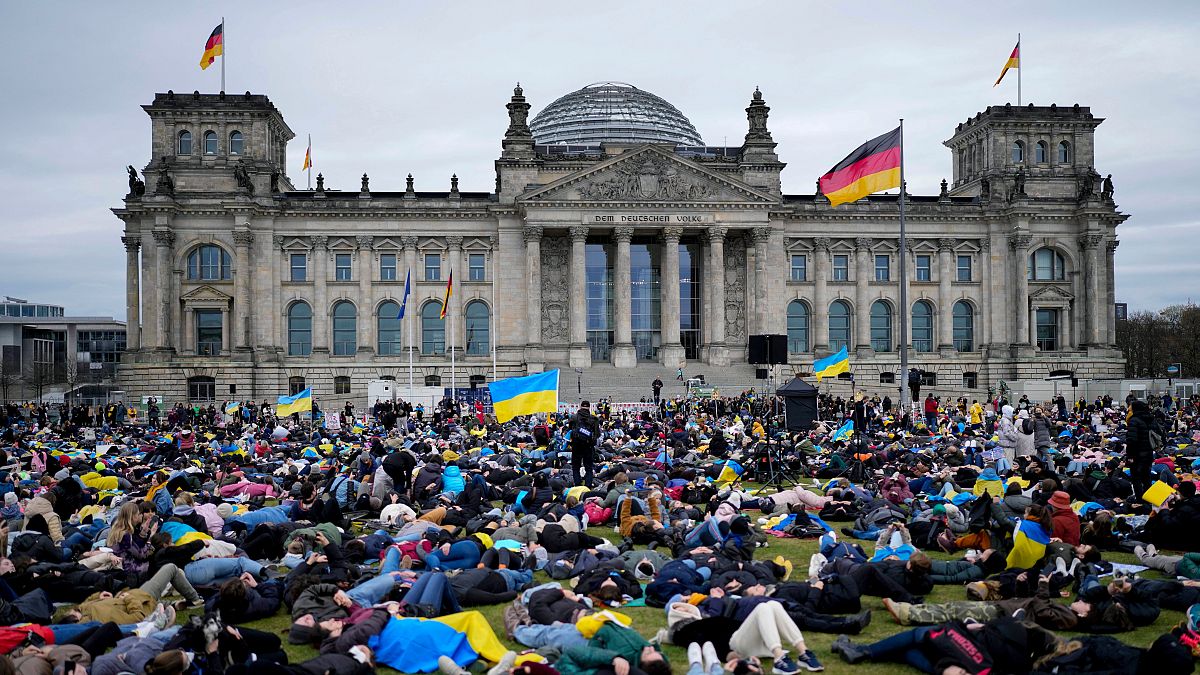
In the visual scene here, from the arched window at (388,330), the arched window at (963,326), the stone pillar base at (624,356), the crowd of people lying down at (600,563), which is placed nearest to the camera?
the crowd of people lying down at (600,563)

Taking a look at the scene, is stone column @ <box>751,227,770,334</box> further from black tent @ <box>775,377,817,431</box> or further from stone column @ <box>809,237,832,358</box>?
black tent @ <box>775,377,817,431</box>

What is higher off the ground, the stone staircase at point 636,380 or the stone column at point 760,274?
the stone column at point 760,274

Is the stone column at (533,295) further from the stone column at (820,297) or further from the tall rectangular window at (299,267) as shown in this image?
the stone column at (820,297)

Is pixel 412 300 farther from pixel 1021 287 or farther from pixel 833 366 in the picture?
pixel 1021 287

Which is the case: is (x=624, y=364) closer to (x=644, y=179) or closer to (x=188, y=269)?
(x=644, y=179)

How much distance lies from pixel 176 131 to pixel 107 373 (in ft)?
249

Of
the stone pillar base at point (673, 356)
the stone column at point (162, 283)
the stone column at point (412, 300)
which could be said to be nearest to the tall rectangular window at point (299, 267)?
the stone column at point (412, 300)

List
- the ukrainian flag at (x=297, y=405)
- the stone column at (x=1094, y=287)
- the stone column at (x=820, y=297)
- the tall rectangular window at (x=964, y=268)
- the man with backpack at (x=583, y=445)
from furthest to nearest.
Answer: the tall rectangular window at (x=964, y=268), the stone column at (x=820, y=297), the stone column at (x=1094, y=287), the ukrainian flag at (x=297, y=405), the man with backpack at (x=583, y=445)

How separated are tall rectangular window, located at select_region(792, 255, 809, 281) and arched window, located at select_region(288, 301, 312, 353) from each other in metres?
35.7

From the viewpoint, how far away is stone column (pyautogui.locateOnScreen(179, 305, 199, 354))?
235 feet

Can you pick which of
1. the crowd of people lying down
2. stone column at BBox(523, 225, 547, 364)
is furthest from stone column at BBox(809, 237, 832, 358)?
the crowd of people lying down

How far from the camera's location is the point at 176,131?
238 ft

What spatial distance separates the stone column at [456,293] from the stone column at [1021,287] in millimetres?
41133

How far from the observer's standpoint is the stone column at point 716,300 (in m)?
71.9
